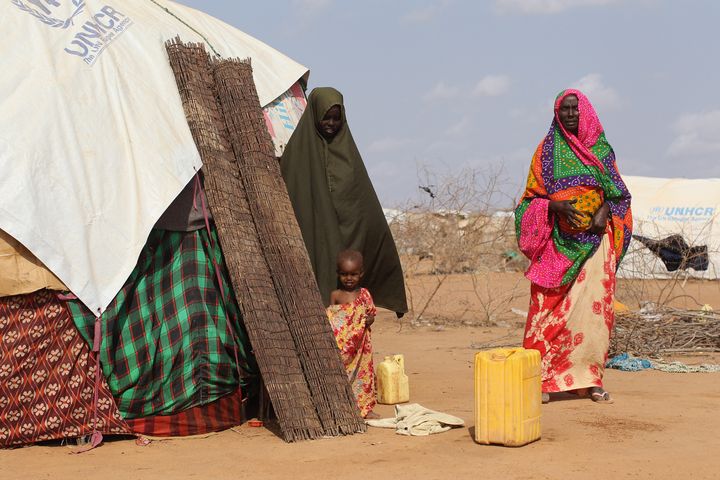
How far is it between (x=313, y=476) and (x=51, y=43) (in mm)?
2756

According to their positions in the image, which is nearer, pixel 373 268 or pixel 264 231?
pixel 264 231

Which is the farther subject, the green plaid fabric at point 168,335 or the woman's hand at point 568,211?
the woman's hand at point 568,211

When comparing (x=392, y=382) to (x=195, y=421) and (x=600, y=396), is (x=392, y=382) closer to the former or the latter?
(x=600, y=396)

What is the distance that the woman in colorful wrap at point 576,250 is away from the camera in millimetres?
5949

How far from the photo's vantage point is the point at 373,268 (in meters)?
6.23

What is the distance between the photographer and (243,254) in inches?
209

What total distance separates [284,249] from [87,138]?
1.20 meters

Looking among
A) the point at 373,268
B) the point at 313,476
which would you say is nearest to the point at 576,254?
the point at 373,268

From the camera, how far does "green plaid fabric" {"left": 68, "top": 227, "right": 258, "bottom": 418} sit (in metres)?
5.07

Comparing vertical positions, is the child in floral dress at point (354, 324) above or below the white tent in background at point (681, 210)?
below

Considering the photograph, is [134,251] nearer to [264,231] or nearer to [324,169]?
[264,231]

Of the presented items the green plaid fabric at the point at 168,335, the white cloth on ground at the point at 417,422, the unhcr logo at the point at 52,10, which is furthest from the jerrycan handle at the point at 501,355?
the unhcr logo at the point at 52,10

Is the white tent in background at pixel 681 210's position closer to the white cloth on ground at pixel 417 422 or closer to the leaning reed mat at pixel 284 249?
the leaning reed mat at pixel 284 249

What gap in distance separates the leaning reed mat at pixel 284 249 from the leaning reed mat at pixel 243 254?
1.8 inches
